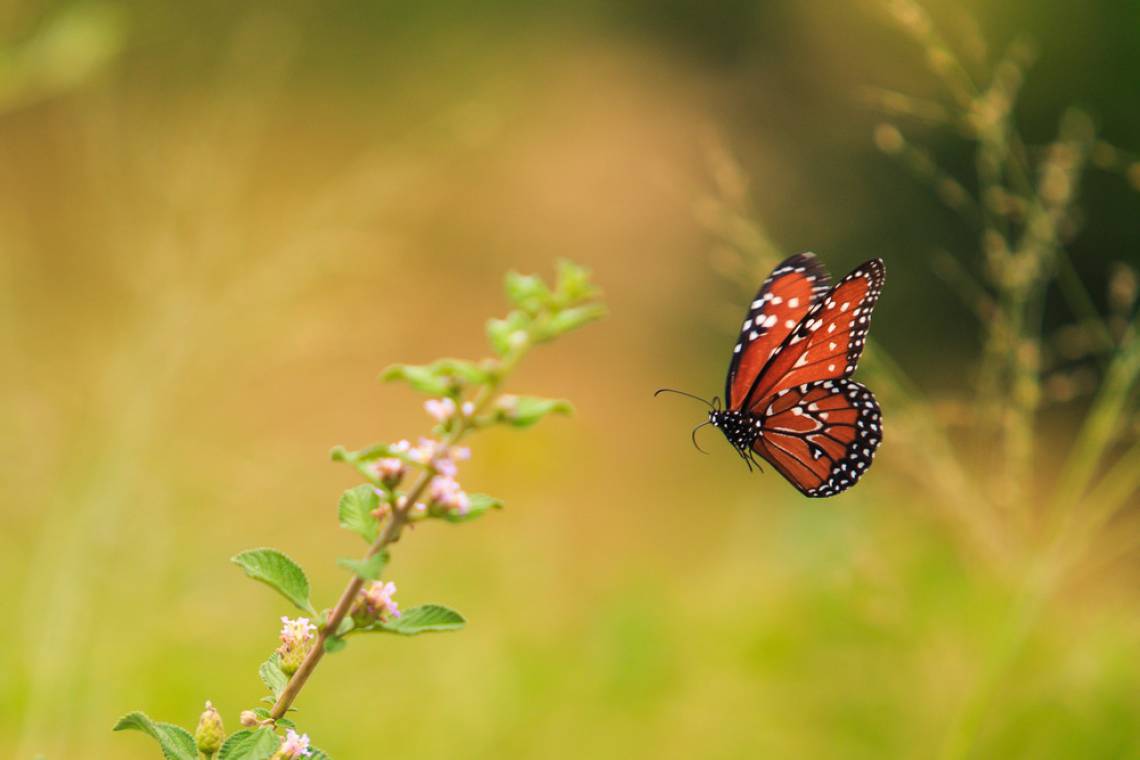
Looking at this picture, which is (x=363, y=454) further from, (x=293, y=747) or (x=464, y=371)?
(x=293, y=747)

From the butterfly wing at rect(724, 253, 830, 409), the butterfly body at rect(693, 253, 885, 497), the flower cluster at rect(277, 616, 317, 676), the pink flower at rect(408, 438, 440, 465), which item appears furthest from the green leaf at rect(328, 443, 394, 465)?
the butterfly wing at rect(724, 253, 830, 409)

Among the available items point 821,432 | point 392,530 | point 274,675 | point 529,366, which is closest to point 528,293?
point 392,530

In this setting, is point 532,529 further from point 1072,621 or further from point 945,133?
point 945,133

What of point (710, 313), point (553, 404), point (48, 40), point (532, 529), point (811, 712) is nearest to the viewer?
point (553, 404)

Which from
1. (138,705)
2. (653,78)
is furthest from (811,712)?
(653,78)

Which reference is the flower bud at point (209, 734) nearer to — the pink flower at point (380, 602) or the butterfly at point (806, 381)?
the pink flower at point (380, 602)

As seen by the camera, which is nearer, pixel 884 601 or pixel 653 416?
pixel 884 601

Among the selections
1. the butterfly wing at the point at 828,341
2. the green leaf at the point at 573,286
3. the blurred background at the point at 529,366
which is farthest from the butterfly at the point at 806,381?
the green leaf at the point at 573,286
